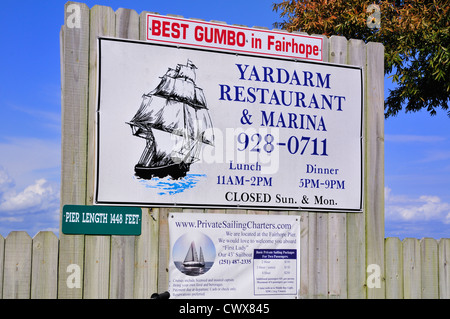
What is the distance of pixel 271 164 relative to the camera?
21.6 ft

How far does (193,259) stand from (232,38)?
2654 millimetres

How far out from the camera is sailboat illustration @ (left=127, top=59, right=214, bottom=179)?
6.11m

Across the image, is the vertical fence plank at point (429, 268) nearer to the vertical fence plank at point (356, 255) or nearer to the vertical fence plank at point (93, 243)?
the vertical fence plank at point (356, 255)

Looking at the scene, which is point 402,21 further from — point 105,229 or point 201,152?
point 105,229

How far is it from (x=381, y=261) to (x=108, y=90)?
403cm

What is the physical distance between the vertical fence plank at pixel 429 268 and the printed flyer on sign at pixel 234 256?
1927mm

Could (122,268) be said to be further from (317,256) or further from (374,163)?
(374,163)

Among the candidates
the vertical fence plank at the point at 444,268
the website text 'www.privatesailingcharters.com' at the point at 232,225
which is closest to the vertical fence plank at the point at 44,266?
the website text 'www.privatesailingcharters.com' at the point at 232,225

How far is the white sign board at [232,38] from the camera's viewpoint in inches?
249

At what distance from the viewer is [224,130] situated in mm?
6426

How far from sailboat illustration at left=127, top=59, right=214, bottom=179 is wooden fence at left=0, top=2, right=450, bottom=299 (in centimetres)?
48

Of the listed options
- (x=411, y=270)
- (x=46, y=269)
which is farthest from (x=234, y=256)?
(x=411, y=270)
